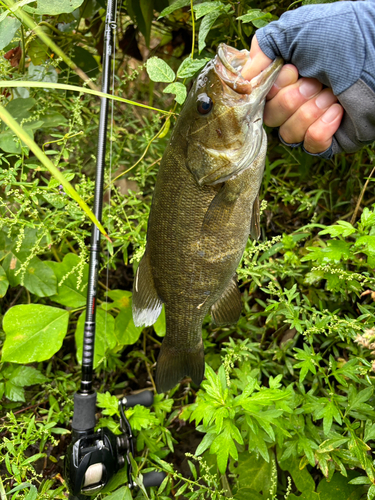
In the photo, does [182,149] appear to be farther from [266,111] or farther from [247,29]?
[247,29]

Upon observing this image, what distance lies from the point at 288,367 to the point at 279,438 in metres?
0.46

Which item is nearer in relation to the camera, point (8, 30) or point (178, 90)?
point (178, 90)

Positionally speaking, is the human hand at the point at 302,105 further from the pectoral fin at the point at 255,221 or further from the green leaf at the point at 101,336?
the green leaf at the point at 101,336

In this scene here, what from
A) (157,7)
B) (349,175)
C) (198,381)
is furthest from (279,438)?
(157,7)

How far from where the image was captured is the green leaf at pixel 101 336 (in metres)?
2.13

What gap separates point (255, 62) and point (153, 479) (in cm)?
180

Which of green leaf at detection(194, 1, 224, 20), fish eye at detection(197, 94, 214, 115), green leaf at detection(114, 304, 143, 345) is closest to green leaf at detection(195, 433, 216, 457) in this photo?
green leaf at detection(114, 304, 143, 345)

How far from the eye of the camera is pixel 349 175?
2.36 m

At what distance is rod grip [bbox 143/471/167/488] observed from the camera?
1846 mm

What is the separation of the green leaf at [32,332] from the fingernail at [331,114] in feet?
5.42

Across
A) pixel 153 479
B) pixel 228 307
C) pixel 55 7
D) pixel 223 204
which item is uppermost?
pixel 55 7

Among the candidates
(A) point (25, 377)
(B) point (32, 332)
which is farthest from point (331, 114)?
(A) point (25, 377)

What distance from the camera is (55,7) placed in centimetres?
177

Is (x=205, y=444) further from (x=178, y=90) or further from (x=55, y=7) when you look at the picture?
(x=55, y=7)
